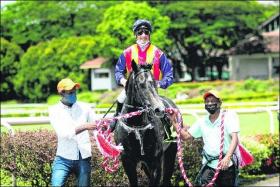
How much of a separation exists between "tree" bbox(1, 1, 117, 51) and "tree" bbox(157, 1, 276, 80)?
8.84 metres

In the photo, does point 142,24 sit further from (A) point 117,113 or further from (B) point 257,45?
(B) point 257,45

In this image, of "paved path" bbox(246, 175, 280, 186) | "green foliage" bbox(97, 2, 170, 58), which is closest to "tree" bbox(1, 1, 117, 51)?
"green foliage" bbox(97, 2, 170, 58)

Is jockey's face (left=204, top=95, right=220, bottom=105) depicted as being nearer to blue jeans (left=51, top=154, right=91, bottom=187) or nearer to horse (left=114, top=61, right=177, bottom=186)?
horse (left=114, top=61, right=177, bottom=186)

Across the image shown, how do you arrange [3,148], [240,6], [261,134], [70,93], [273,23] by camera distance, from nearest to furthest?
[70,93]
[3,148]
[261,134]
[240,6]
[273,23]

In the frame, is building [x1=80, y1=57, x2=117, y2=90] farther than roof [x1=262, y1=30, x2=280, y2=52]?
Yes

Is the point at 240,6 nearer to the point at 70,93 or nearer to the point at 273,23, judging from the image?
the point at 273,23

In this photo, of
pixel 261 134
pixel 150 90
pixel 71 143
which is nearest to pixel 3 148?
pixel 71 143

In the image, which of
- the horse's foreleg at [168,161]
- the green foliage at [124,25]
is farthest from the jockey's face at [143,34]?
the green foliage at [124,25]

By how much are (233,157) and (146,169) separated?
946mm

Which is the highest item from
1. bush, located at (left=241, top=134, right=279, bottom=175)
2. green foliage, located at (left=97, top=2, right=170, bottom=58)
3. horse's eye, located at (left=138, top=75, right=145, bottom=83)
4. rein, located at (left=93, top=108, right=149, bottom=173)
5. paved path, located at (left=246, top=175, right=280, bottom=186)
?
green foliage, located at (left=97, top=2, right=170, bottom=58)

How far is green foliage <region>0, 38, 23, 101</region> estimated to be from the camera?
50.3 meters

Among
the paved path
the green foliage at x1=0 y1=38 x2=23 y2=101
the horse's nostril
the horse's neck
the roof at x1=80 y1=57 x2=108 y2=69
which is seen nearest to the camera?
the horse's nostril

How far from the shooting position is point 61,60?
47125 mm

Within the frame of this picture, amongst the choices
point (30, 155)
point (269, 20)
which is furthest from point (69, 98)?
point (269, 20)
